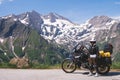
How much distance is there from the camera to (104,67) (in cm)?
1905

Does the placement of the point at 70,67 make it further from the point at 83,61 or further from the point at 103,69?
the point at 103,69

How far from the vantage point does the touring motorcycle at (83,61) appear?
1892 centimetres

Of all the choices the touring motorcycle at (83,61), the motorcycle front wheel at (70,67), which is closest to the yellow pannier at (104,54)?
the touring motorcycle at (83,61)

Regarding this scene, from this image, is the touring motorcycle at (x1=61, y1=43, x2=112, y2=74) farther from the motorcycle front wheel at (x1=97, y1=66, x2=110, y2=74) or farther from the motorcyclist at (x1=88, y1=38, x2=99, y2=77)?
the motorcyclist at (x1=88, y1=38, x2=99, y2=77)

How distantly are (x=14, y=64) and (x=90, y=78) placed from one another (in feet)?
33.2

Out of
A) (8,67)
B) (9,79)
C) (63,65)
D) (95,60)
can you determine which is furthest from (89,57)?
(8,67)

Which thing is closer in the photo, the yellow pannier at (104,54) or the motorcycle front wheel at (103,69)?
the motorcycle front wheel at (103,69)

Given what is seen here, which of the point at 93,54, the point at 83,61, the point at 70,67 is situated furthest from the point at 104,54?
the point at 70,67

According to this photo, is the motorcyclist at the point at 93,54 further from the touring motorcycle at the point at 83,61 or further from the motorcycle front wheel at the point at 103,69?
the motorcycle front wheel at the point at 103,69

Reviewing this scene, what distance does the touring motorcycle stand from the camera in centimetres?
1892

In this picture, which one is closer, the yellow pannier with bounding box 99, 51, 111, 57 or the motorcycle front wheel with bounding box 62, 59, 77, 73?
the yellow pannier with bounding box 99, 51, 111, 57

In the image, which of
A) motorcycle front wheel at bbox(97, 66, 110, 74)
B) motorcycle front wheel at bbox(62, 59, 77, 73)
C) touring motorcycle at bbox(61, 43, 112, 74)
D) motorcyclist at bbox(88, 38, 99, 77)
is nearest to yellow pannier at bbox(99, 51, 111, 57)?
touring motorcycle at bbox(61, 43, 112, 74)

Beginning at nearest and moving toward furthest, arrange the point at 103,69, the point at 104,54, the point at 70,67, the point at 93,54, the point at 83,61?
the point at 93,54 → the point at 103,69 → the point at 104,54 → the point at 83,61 → the point at 70,67

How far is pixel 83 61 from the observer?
1994 cm
